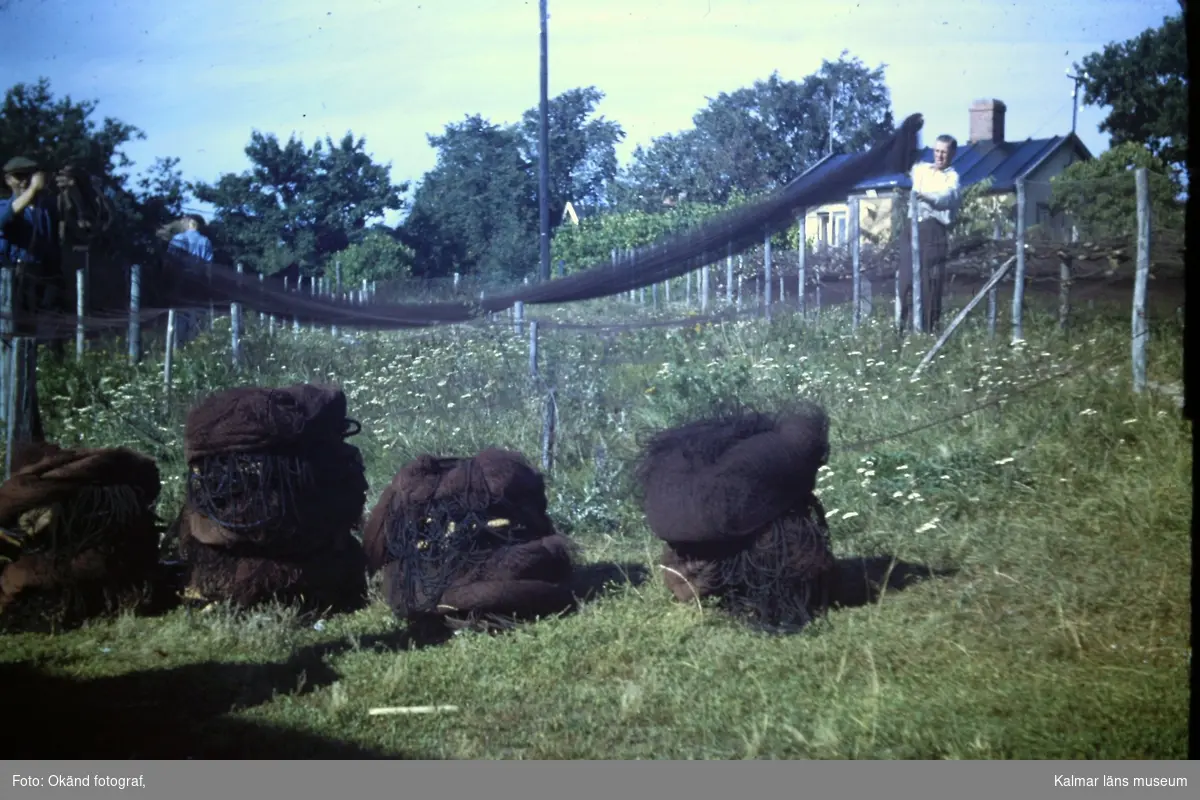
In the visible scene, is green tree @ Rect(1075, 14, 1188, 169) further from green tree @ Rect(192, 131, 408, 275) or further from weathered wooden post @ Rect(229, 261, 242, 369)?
weathered wooden post @ Rect(229, 261, 242, 369)

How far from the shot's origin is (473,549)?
5.34 meters

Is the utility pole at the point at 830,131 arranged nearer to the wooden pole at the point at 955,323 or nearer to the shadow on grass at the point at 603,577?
the wooden pole at the point at 955,323

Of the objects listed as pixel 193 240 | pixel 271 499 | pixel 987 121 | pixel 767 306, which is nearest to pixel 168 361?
pixel 193 240

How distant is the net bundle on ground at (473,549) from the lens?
5266 mm

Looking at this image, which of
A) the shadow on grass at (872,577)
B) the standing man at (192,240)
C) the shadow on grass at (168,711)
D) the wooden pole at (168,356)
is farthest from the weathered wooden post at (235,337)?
the shadow on grass at (872,577)

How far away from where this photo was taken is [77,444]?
7953mm

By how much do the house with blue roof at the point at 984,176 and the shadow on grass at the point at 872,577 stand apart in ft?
5.73

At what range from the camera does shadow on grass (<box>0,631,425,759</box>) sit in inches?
157

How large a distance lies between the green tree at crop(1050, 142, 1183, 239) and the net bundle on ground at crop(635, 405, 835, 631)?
7.90ft

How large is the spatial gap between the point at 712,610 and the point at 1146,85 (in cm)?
302

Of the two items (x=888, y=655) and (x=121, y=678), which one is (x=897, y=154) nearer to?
(x=888, y=655)

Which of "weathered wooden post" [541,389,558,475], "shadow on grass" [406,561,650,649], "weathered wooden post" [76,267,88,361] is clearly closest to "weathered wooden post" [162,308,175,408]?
"weathered wooden post" [76,267,88,361]

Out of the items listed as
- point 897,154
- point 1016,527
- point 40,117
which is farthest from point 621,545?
point 40,117

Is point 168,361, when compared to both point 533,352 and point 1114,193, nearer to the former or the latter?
point 533,352
